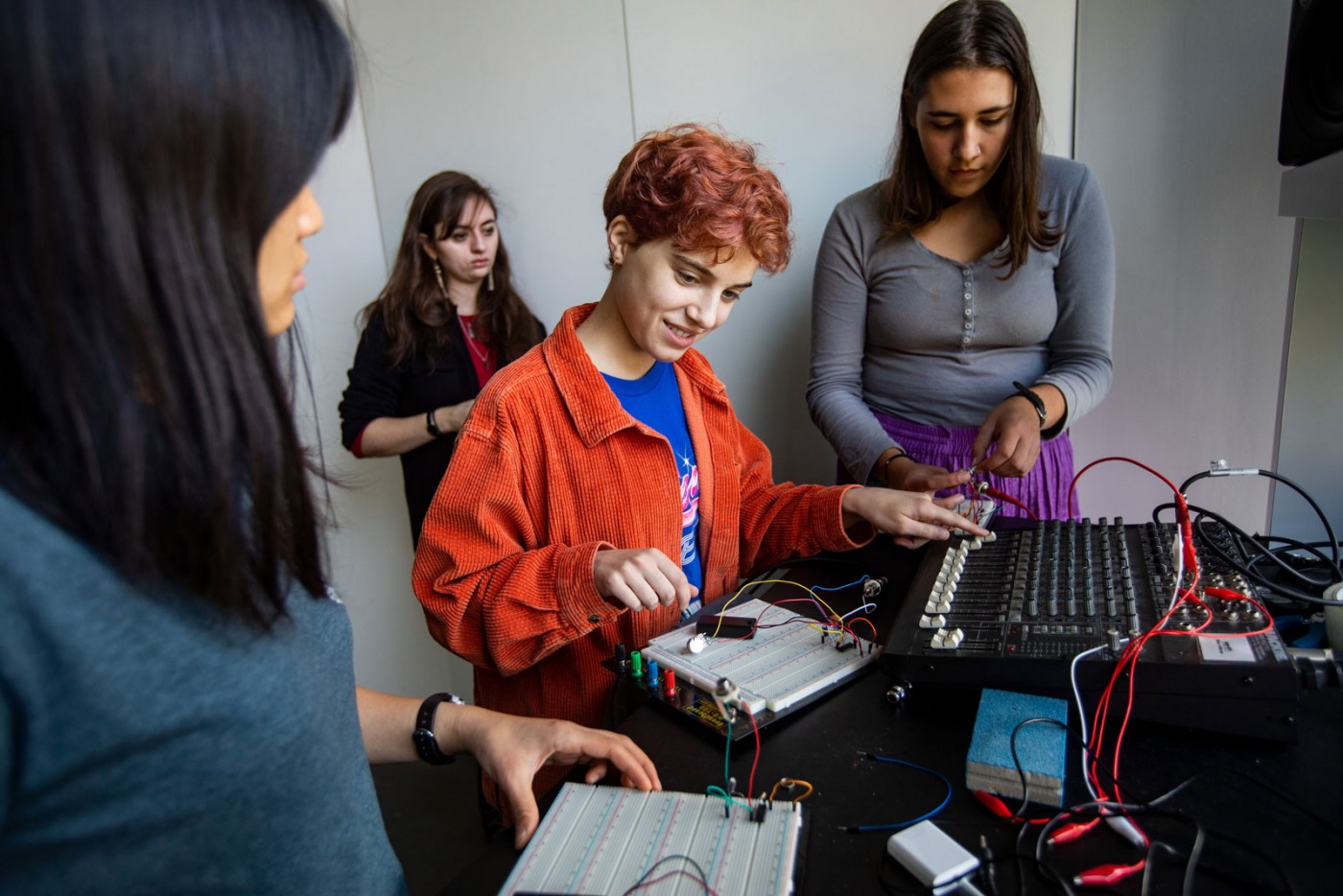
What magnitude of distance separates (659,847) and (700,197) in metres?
0.78

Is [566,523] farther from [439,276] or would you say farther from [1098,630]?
[439,276]

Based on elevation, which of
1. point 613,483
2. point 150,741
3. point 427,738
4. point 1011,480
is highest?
point 150,741

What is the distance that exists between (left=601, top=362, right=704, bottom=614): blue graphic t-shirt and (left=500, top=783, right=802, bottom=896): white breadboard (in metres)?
0.55

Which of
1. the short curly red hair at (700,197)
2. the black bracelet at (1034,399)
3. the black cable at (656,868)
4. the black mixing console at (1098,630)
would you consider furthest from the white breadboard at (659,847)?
the black bracelet at (1034,399)

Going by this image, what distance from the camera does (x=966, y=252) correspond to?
1.58m

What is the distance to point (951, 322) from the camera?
1560 millimetres

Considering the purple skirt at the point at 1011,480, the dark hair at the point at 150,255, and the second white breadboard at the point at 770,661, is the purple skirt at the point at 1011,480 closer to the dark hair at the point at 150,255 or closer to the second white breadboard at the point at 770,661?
the second white breadboard at the point at 770,661

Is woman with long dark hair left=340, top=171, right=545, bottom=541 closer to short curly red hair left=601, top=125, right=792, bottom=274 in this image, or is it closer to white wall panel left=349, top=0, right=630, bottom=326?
white wall panel left=349, top=0, right=630, bottom=326

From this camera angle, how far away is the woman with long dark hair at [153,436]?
0.41 meters

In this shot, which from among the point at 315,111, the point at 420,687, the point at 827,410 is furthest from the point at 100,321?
the point at 420,687

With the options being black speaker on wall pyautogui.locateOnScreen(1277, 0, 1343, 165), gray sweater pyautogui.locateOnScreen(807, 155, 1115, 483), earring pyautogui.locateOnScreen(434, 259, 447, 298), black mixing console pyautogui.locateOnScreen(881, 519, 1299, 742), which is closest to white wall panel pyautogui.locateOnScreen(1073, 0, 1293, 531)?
gray sweater pyautogui.locateOnScreen(807, 155, 1115, 483)

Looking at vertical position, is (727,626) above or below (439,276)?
below

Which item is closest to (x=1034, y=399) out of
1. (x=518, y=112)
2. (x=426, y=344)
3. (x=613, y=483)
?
(x=613, y=483)

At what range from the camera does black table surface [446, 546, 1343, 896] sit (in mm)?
563
